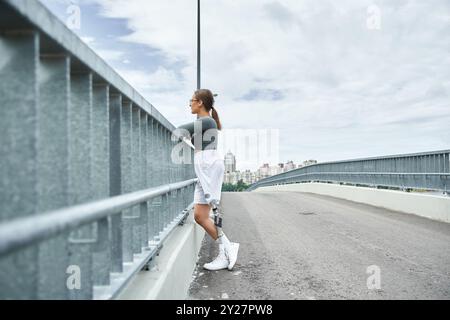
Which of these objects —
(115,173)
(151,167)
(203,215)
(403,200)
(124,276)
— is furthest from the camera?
(403,200)

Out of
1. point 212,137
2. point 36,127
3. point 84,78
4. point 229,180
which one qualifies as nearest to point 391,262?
point 212,137

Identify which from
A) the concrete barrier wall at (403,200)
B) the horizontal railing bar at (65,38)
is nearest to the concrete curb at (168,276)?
the horizontal railing bar at (65,38)

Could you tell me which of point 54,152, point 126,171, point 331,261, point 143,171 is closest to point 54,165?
point 54,152

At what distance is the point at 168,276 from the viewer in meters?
3.23

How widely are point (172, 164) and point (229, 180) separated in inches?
2887

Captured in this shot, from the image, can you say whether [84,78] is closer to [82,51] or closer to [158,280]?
[82,51]

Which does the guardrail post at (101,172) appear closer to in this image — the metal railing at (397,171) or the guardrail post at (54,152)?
the guardrail post at (54,152)

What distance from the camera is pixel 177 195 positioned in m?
5.43

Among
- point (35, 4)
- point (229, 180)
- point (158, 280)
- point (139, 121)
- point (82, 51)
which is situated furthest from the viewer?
point (229, 180)

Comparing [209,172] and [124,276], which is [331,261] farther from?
[124,276]

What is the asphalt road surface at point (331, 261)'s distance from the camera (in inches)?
173

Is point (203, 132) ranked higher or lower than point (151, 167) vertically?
higher

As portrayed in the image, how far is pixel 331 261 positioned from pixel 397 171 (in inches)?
358

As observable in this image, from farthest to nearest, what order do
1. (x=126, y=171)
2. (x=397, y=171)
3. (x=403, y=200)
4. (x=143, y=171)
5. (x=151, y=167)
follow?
1. (x=397, y=171)
2. (x=403, y=200)
3. (x=151, y=167)
4. (x=143, y=171)
5. (x=126, y=171)
